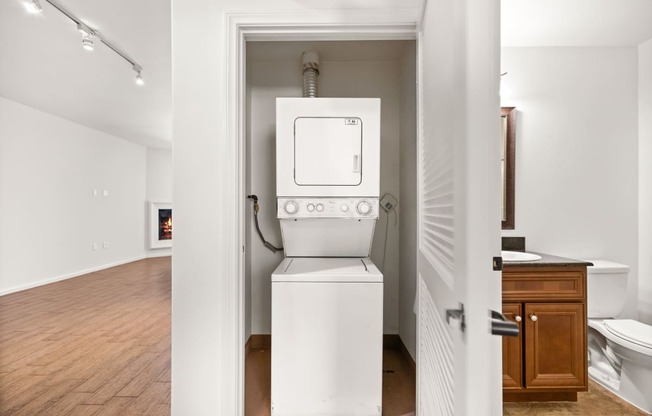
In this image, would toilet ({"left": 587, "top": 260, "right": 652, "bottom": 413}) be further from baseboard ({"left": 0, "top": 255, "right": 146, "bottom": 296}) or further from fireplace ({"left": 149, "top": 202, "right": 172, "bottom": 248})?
fireplace ({"left": 149, "top": 202, "right": 172, "bottom": 248})

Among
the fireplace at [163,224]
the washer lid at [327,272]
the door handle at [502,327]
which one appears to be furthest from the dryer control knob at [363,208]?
the fireplace at [163,224]

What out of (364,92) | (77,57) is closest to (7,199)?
(77,57)

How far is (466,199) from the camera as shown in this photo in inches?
26.0

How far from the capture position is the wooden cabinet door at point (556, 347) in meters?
1.79

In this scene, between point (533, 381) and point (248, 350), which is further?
point (248, 350)

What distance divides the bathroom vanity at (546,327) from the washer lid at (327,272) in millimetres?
846

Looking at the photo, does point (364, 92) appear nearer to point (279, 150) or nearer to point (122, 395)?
point (279, 150)

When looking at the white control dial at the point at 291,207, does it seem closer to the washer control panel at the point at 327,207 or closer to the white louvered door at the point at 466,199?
the washer control panel at the point at 327,207

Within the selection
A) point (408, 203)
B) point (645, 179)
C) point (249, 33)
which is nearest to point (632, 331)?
point (645, 179)

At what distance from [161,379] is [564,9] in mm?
3632

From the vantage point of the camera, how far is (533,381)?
5.91 feet

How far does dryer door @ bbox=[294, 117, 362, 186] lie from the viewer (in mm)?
1897

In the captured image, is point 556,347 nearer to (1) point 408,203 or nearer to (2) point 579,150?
(1) point 408,203

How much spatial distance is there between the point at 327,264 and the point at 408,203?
0.83m
